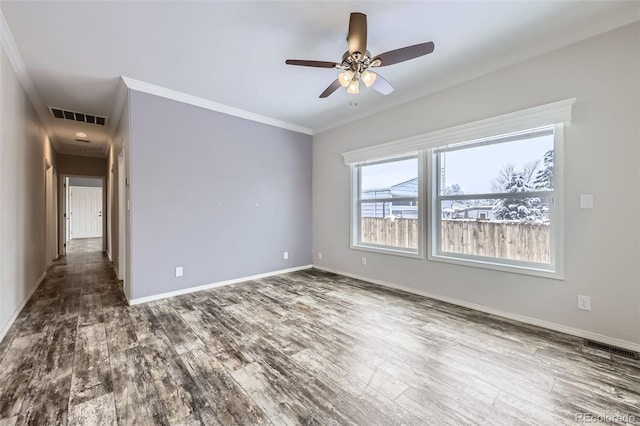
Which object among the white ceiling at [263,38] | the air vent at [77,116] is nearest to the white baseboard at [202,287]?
the white ceiling at [263,38]

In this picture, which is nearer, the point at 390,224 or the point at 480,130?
the point at 480,130

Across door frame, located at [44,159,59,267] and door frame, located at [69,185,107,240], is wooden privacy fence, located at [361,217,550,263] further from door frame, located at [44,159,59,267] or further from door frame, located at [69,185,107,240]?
door frame, located at [69,185,107,240]

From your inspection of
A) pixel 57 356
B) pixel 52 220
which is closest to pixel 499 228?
pixel 57 356

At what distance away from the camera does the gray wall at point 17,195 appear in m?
2.44

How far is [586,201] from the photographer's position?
2346 millimetres

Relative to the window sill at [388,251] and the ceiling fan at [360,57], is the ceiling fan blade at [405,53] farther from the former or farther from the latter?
the window sill at [388,251]

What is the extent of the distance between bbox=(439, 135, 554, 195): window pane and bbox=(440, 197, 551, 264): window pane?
6.0 inches

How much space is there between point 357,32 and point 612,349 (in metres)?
3.31

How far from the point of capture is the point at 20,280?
3000 millimetres

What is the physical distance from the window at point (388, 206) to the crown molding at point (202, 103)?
1589 millimetres

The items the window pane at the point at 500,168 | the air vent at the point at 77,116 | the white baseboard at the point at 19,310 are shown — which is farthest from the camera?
the air vent at the point at 77,116

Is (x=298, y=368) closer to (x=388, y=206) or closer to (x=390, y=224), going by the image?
(x=390, y=224)

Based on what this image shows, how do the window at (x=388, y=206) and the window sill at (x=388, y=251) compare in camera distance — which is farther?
the window at (x=388, y=206)

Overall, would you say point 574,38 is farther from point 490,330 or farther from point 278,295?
point 278,295
